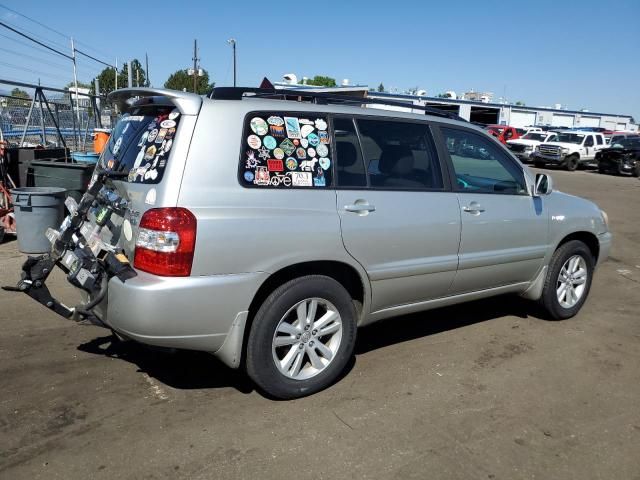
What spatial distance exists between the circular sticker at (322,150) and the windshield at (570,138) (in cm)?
2653

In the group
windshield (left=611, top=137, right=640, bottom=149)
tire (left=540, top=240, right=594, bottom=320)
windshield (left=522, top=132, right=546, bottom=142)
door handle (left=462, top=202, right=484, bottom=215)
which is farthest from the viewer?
windshield (left=522, top=132, right=546, bottom=142)

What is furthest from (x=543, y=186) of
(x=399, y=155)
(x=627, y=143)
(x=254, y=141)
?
(x=627, y=143)

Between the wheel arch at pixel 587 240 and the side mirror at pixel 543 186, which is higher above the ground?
the side mirror at pixel 543 186

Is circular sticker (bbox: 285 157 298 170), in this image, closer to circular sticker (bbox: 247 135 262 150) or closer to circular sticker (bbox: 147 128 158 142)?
circular sticker (bbox: 247 135 262 150)

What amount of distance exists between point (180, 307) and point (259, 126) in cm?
115

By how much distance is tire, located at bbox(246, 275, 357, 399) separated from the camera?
320 cm

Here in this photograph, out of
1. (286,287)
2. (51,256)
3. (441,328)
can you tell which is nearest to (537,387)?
(441,328)

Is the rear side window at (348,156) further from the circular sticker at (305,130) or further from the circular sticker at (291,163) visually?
the circular sticker at (291,163)

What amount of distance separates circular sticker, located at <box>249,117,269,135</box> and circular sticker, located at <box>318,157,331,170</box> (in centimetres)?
40

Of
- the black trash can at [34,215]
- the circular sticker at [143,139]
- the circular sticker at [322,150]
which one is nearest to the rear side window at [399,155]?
the circular sticker at [322,150]

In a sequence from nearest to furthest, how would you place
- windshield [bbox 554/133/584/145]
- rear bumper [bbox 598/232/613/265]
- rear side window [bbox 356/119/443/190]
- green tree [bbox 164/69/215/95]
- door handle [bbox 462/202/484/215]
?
rear side window [bbox 356/119/443/190], door handle [bbox 462/202/484/215], rear bumper [bbox 598/232/613/265], windshield [bbox 554/133/584/145], green tree [bbox 164/69/215/95]

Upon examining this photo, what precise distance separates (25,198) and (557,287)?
6146 millimetres

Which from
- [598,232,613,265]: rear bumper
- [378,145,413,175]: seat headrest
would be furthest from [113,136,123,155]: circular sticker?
[598,232,613,265]: rear bumper

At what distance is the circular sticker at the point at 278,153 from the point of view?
3.25 meters
